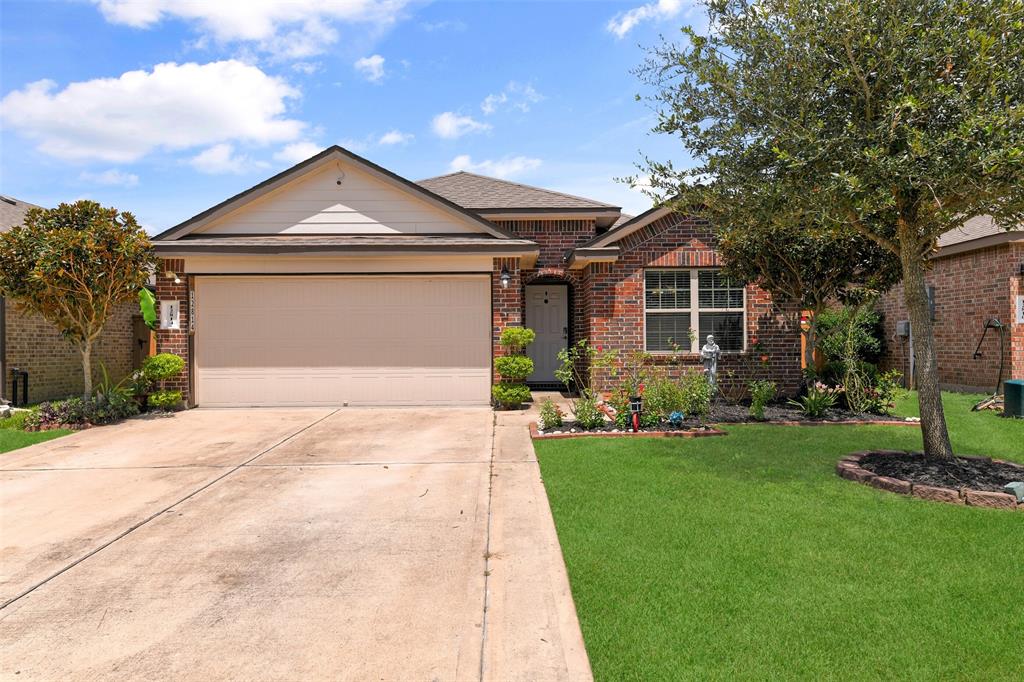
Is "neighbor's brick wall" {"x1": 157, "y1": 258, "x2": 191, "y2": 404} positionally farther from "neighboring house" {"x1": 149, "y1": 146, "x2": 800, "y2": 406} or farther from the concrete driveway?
the concrete driveway

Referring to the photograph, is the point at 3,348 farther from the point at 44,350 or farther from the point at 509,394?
the point at 509,394

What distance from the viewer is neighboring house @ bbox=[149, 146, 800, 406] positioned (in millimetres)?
11258

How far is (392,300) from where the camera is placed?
1142 cm

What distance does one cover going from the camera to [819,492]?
5.24 meters

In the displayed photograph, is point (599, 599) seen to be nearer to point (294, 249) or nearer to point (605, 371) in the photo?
point (605, 371)

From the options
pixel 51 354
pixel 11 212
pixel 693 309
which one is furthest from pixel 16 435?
pixel 693 309

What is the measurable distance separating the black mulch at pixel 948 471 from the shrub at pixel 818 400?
3068 millimetres

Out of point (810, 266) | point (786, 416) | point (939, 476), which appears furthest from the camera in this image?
point (810, 266)

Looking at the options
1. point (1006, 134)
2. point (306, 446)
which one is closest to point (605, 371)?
point (306, 446)

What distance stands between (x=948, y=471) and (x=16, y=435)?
12442mm

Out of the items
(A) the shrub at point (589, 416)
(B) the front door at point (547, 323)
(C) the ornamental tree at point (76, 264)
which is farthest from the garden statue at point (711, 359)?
(C) the ornamental tree at point (76, 264)

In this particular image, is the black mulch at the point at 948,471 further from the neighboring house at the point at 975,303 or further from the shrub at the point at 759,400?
the neighboring house at the point at 975,303

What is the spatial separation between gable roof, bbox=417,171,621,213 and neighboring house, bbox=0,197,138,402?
30.2 feet

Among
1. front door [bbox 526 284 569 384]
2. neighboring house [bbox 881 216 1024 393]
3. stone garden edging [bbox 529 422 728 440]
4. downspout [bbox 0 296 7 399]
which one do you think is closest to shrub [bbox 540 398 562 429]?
stone garden edging [bbox 529 422 728 440]
